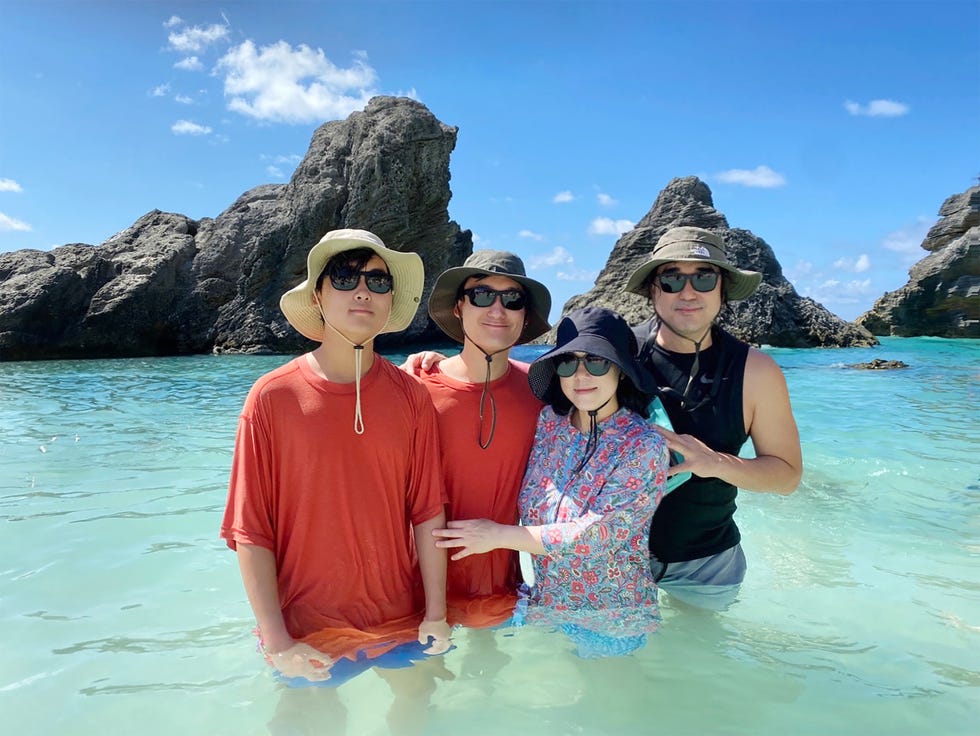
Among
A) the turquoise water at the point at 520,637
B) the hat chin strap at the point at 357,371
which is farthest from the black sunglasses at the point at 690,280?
the turquoise water at the point at 520,637

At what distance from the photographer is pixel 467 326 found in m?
3.12

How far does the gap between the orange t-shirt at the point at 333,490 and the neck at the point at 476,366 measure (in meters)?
0.41

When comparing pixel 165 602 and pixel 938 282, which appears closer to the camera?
pixel 165 602

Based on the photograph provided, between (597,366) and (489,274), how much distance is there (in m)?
0.70

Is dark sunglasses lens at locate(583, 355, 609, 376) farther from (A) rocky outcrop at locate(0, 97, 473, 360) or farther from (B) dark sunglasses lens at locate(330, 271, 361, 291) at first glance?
(A) rocky outcrop at locate(0, 97, 473, 360)

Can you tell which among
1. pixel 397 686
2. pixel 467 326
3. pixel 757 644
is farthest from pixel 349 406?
pixel 757 644

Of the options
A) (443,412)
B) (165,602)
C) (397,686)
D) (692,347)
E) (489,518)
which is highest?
(692,347)

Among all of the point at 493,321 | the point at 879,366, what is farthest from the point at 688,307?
the point at 879,366

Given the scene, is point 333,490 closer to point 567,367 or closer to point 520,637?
point 567,367

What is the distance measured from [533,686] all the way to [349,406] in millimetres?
1697

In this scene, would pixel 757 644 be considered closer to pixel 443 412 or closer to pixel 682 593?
pixel 682 593

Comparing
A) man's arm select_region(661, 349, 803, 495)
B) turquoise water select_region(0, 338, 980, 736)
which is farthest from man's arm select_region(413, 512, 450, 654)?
man's arm select_region(661, 349, 803, 495)

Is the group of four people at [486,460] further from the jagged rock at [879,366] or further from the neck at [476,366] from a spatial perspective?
the jagged rock at [879,366]

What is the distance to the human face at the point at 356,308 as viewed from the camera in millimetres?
2588
